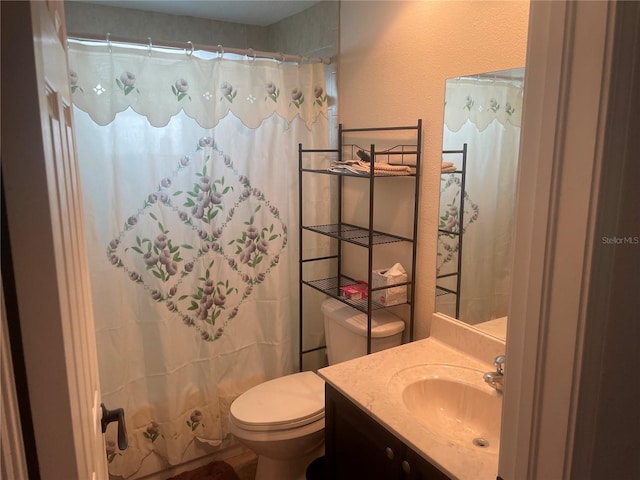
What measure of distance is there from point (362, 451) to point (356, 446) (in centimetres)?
3

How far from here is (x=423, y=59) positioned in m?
1.78

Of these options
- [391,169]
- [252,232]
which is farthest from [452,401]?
[252,232]

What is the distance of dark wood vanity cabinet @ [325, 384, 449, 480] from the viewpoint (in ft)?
4.08

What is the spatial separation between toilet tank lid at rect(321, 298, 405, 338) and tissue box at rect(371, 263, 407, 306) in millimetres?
103

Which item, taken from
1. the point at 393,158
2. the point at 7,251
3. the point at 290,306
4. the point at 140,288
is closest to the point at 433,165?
the point at 393,158

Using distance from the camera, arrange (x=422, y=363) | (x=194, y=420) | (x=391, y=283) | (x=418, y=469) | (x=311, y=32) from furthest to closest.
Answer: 1. (x=311, y=32)
2. (x=194, y=420)
3. (x=391, y=283)
4. (x=422, y=363)
5. (x=418, y=469)

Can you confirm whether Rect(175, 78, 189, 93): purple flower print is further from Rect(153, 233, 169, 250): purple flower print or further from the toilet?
the toilet

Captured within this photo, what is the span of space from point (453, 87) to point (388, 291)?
0.81 metres

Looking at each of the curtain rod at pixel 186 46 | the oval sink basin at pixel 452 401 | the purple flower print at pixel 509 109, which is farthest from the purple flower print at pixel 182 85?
the oval sink basin at pixel 452 401

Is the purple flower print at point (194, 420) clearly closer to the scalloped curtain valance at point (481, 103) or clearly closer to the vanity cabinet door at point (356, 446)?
the vanity cabinet door at point (356, 446)

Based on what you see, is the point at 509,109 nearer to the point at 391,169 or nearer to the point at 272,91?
the point at 391,169

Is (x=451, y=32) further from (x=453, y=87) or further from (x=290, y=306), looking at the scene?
(x=290, y=306)

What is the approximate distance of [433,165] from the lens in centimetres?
180

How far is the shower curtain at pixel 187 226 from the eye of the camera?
190 cm
